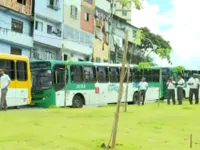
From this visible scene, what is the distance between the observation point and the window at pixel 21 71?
20.2 m

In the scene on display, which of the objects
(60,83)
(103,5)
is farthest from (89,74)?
(103,5)

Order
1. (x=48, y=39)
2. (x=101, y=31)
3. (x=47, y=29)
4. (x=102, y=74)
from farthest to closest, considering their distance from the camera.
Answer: (x=101, y=31), (x=47, y=29), (x=48, y=39), (x=102, y=74)

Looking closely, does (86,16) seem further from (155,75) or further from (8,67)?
(8,67)

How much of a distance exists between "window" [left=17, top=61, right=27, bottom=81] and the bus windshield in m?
1.60

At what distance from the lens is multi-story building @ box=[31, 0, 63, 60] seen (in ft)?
123

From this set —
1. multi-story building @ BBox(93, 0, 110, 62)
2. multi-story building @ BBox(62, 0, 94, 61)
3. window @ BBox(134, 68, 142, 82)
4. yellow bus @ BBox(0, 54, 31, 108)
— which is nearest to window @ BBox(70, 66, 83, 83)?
yellow bus @ BBox(0, 54, 31, 108)

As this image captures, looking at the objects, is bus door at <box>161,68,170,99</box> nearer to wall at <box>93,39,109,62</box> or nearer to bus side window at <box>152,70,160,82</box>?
bus side window at <box>152,70,160,82</box>

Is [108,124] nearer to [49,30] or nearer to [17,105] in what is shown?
[17,105]

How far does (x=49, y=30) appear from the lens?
39.8 metres

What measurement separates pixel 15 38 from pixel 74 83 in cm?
1246

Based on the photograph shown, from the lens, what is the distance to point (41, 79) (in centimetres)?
2220

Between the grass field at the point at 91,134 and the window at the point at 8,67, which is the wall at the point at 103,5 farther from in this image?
the grass field at the point at 91,134

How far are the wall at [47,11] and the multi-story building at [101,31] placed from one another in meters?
7.50

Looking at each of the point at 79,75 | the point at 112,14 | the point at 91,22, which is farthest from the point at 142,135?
the point at 112,14
